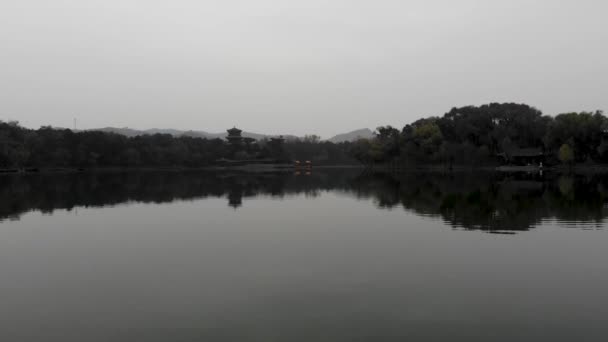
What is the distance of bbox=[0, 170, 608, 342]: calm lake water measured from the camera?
240 inches

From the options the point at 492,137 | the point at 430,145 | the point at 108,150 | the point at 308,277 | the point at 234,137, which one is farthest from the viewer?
the point at 234,137

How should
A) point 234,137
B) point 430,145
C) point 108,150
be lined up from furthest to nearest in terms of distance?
point 234,137, point 108,150, point 430,145

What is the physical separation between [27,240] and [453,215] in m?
13.9

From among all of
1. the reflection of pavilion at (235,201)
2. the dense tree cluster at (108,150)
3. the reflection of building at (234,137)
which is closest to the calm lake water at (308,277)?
the reflection of pavilion at (235,201)

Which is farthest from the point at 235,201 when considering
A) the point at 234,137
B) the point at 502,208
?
the point at 234,137

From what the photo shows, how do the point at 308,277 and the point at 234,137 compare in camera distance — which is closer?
the point at 308,277

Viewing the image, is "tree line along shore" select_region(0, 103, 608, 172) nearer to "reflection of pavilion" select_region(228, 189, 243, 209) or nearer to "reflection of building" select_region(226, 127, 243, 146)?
"reflection of building" select_region(226, 127, 243, 146)

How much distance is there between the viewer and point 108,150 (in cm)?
7481

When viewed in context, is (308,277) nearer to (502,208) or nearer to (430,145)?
(502,208)

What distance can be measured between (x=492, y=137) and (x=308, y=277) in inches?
2567

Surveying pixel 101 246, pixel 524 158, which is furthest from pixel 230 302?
pixel 524 158

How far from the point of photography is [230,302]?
718cm

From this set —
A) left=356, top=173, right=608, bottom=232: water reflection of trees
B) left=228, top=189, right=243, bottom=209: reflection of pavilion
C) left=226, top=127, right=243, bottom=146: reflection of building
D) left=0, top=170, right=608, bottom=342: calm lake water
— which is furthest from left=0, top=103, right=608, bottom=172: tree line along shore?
left=0, top=170, right=608, bottom=342: calm lake water

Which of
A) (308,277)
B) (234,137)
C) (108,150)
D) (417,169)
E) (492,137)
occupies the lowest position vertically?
(308,277)
